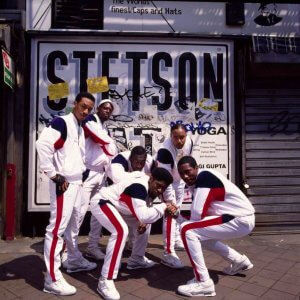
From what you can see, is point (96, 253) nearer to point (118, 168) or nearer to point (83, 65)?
point (118, 168)

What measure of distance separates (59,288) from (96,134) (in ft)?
5.96

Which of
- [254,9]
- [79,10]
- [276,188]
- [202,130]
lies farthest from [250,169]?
[79,10]

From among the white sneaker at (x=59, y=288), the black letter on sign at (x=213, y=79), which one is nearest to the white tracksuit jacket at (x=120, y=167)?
the white sneaker at (x=59, y=288)

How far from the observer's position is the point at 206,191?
367cm

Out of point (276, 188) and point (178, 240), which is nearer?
point (178, 240)

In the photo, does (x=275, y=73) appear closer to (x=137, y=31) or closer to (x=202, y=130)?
(x=202, y=130)

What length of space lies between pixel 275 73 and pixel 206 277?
415 cm

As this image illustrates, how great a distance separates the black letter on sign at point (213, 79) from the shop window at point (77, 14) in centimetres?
199

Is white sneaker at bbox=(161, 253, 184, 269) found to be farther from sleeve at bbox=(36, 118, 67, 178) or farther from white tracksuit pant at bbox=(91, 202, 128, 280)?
sleeve at bbox=(36, 118, 67, 178)

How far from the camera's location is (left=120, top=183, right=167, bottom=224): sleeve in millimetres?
3568

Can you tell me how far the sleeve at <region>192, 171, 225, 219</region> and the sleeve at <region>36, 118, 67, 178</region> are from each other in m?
1.49

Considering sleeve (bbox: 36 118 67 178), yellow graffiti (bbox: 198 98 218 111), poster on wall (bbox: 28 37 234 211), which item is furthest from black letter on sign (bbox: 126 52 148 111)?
sleeve (bbox: 36 118 67 178)

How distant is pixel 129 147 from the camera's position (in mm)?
6172

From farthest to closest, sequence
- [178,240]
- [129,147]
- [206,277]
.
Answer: [129,147], [178,240], [206,277]
